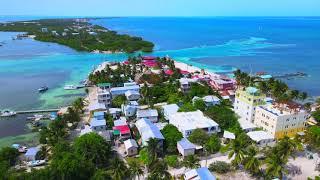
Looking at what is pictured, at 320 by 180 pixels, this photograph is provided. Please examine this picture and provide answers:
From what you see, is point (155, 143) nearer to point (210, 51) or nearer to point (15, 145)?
point (15, 145)

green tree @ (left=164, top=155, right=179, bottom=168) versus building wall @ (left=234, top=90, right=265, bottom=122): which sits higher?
building wall @ (left=234, top=90, right=265, bottom=122)

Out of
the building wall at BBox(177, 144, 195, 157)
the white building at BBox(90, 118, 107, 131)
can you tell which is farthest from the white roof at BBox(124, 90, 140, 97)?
the building wall at BBox(177, 144, 195, 157)

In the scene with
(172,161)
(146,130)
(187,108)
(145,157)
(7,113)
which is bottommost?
(7,113)

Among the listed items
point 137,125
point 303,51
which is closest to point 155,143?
point 137,125

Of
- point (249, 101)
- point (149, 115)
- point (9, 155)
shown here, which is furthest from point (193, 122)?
point (9, 155)

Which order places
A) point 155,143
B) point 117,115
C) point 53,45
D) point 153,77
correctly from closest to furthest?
point 155,143 → point 117,115 → point 153,77 → point 53,45

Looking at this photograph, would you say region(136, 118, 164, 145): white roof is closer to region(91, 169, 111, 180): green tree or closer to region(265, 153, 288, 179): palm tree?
region(91, 169, 111, 180): green tree

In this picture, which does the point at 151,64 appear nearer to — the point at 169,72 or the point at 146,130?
the point at 169,72
